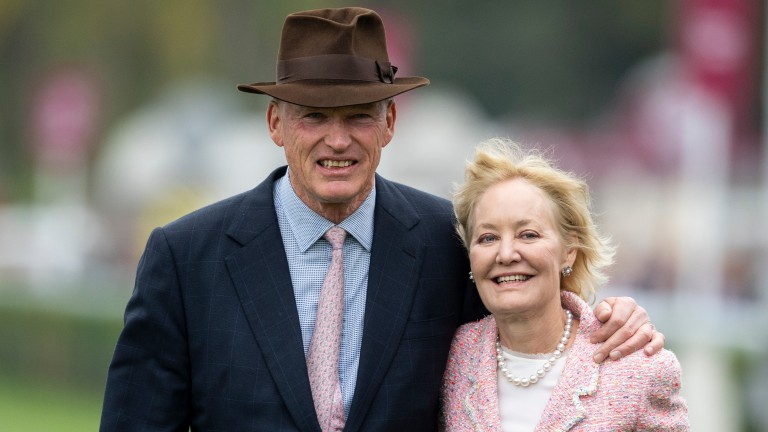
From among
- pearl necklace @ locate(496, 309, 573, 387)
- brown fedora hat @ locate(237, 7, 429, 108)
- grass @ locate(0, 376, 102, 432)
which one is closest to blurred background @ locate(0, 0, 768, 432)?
grass @ locate(0, 376, 102, 432)

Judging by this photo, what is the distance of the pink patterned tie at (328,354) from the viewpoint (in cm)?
382

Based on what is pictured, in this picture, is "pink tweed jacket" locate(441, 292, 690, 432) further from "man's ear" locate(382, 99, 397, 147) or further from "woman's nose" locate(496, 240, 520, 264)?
"man's ear" locate(382, 99, 397, 147)

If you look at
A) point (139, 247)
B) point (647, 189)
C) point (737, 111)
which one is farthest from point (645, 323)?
point (737, 111)

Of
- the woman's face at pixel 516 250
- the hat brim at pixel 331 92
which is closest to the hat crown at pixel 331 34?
the hat brim at pixel 331 92

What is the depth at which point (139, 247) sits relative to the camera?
67.6 ft

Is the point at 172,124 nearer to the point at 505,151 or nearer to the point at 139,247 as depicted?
the point at 139,247

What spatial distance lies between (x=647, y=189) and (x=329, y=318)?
586 inches

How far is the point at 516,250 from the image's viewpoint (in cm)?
378

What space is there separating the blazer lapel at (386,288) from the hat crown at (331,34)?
1.52 feet

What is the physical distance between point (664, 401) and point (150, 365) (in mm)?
1446

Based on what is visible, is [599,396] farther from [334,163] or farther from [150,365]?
[150,365]

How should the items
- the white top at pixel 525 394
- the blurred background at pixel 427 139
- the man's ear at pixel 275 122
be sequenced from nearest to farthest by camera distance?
the white top at pixel 525 394 → the man's ear at pixel 275 122 → the blurred background at pixel 427 139

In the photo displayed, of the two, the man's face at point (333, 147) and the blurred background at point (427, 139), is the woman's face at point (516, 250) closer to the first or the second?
the man's face at point (333, 147)

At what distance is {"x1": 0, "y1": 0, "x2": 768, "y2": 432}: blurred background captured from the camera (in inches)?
527
